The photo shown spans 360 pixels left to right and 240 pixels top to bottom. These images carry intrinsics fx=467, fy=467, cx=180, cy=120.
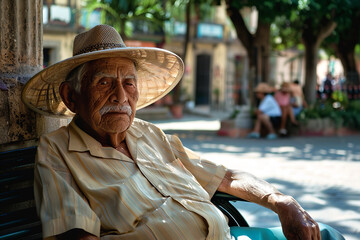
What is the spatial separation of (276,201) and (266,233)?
0.50 feet

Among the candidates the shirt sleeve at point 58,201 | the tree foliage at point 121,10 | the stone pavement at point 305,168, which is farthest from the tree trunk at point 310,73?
the shirt sleeve at point 58,201

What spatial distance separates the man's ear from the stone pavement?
→ 2115mm

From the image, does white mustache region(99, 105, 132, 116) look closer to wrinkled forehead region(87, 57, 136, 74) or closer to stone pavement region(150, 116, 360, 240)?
wrinkled forehead region(87, 57, 136, 74)

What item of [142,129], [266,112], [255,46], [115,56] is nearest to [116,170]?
[142,129]

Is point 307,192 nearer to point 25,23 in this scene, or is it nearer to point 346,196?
point 346,196

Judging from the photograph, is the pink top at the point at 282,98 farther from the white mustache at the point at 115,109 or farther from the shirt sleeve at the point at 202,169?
the white mustache at the point at 115,109

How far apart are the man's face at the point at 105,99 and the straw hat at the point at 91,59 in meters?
0.06

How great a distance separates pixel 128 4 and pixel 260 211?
36.1 ft

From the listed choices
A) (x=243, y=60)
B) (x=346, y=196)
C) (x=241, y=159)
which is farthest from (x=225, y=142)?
(x=243, y=60)

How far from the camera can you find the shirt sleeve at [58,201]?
1.64m

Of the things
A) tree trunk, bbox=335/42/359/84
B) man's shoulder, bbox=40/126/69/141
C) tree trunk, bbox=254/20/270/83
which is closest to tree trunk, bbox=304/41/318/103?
tree trunk, bbox=254/20/270/83

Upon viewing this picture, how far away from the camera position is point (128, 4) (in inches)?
551

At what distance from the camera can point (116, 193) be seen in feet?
6.09

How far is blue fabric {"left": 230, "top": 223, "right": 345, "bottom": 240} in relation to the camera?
205 cm
